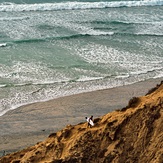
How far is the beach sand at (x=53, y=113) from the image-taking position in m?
16.5

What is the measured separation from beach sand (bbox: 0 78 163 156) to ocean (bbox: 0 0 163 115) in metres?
0.78

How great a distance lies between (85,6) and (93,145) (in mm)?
35540

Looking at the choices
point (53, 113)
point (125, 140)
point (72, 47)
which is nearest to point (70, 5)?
point (72, 47)

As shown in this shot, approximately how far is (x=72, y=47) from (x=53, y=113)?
1090cm

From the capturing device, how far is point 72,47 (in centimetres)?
2897

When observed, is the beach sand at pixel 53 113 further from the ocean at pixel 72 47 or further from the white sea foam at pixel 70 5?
the white sea foam at pixel 70 5

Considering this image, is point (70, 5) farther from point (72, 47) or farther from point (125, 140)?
point (125, 140)

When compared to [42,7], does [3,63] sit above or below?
below

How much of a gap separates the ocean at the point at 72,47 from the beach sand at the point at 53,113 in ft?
2.55

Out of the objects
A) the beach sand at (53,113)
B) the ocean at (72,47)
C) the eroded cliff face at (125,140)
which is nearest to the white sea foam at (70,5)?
the ocean at (72,47)

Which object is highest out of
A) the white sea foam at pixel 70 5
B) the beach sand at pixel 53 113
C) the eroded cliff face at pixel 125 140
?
the white sea foam at pixel 70 5

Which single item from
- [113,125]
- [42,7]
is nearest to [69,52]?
[42,7]

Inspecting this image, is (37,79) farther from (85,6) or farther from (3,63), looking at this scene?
(85,6)

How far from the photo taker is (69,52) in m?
27.8
